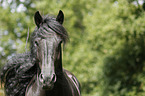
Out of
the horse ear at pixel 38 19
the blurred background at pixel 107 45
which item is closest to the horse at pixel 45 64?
the horse ear at pixel 38 19

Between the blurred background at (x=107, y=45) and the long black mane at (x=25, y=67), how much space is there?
280 centimetres

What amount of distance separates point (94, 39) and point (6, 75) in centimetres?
973

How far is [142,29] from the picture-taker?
8352mm

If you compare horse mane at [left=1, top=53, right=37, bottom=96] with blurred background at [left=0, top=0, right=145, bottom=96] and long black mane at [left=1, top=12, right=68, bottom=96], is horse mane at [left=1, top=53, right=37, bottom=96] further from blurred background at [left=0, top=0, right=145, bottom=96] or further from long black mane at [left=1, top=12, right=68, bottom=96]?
blurred background at [left=0, top=0, right=145, bottom=96]

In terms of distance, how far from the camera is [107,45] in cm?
1162

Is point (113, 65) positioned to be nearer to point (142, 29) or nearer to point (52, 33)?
point (142, 29)

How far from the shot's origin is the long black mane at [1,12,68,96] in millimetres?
2574

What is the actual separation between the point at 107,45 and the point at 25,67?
901cm

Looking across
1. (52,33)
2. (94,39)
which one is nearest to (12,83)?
(52,33)

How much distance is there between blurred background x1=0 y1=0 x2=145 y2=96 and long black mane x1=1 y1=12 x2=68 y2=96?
280 cm

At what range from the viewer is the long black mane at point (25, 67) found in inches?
101

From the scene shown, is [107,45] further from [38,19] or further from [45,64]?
[45,64]

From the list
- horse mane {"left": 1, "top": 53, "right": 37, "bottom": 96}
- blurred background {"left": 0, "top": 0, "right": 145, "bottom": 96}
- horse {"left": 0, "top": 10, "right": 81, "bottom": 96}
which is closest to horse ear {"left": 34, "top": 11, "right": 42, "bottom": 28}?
horse {"left": 0, "top": 10, "right": 81, "bottom": 96}

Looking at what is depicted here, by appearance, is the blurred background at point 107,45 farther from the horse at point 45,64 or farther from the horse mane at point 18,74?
the horse at point 45,64
